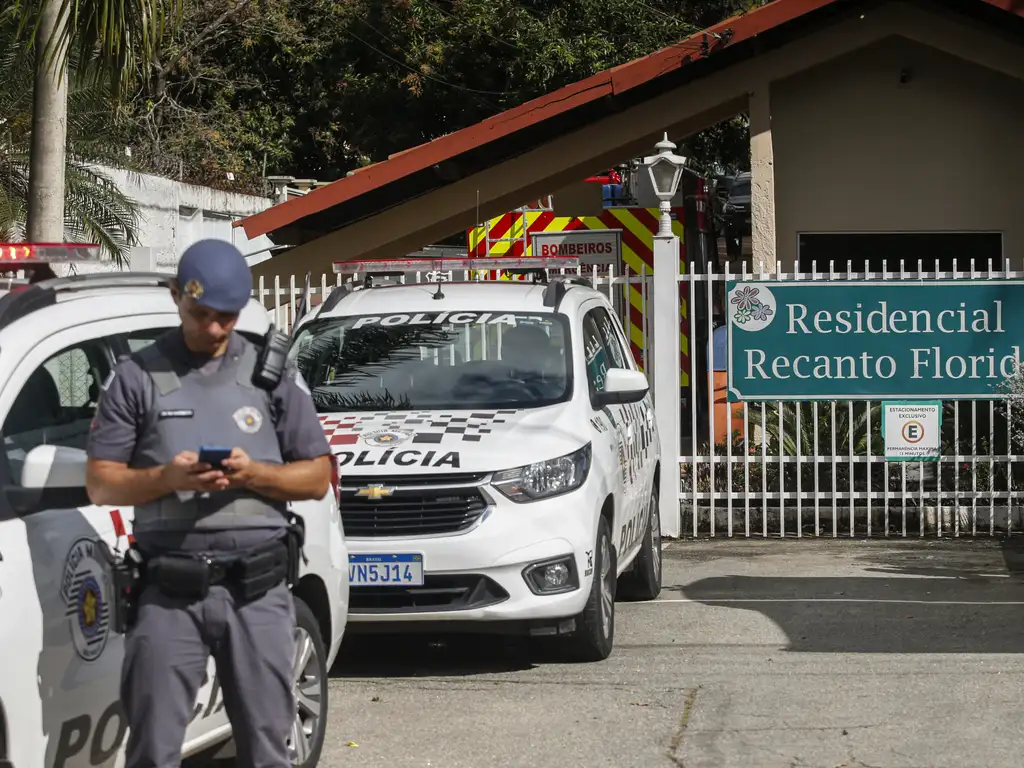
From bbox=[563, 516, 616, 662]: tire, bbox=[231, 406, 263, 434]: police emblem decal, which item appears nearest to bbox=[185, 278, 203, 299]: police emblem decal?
bbox=[231, 406, 263, 434]: police emblem decal

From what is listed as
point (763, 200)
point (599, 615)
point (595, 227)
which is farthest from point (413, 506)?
point (595, 227)

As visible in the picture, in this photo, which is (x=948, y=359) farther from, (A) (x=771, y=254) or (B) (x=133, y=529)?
(B) (x=133, y=529)

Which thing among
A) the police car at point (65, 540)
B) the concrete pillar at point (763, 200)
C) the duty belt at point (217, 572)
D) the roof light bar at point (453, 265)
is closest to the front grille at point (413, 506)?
the police car at point (65, 540)

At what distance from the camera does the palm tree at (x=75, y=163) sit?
13.6m

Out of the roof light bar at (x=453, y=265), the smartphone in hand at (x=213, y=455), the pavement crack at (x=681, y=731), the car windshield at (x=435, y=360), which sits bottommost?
the pavement crack at (x=681, y=731)

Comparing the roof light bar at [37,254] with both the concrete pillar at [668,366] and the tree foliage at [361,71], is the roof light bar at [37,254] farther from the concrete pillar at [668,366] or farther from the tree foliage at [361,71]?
the tree foliage at [361,71]

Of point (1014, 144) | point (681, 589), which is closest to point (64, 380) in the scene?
point (681, 589)

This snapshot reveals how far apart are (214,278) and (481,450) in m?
3.33

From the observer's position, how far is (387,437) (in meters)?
7.49

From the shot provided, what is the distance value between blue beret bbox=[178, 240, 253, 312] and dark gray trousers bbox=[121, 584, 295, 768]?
0.76 m

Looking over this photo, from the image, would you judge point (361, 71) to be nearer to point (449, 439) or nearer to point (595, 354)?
point (595, 354)

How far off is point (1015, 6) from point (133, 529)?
10.4 metres

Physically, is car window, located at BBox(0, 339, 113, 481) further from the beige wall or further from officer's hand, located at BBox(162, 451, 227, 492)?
the beige wall

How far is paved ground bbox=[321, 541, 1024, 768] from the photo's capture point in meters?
6.03
